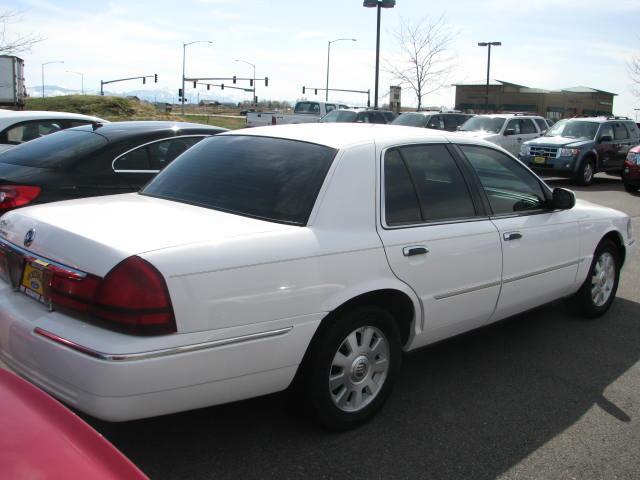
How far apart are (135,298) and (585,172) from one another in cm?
1617

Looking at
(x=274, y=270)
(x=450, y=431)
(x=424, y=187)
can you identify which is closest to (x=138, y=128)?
(x=424, y=187)

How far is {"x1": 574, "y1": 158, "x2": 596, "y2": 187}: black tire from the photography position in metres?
16.5

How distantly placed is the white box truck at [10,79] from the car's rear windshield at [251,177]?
2747 cm

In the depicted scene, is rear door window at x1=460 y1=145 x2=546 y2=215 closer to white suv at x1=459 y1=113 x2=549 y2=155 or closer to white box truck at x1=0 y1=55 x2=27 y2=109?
white suv at x1=459 y1=113 x2=549 y2=155

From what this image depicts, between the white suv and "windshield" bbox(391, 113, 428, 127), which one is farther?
"windshield" bbox(391, 113, 428, 127)

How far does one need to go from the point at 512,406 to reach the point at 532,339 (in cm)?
130

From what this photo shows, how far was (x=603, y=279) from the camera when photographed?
541cm

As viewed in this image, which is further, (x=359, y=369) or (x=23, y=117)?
(x=23, y=117)

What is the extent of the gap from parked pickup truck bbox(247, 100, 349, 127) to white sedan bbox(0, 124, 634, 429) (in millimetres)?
20535

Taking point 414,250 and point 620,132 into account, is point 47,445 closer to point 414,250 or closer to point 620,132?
point 414,250

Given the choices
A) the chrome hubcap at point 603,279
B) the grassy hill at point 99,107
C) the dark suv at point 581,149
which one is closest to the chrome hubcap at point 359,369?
the chrome hubcap at point 603,279

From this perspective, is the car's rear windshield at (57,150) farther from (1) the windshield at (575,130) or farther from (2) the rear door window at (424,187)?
(1) the windshield at (575,130)

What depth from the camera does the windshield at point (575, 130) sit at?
1736 cm

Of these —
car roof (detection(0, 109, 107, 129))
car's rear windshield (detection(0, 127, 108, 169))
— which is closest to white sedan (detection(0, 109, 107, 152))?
car roof (detection(0, 109, 107, 129))
